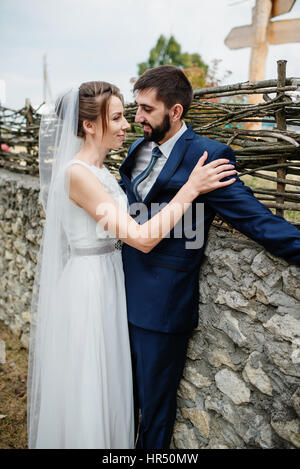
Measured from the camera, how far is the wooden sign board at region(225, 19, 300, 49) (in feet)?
11.7

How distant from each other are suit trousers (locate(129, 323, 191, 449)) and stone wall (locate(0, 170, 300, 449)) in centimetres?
19

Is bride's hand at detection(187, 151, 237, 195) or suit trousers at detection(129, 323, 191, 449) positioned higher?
bride's hand at detection(187, 151, 237, 195)

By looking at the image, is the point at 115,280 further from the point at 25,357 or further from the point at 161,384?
the point at 25,357

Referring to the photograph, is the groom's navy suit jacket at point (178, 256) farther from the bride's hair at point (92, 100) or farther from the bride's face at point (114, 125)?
the bride's hair at point (92, 100)

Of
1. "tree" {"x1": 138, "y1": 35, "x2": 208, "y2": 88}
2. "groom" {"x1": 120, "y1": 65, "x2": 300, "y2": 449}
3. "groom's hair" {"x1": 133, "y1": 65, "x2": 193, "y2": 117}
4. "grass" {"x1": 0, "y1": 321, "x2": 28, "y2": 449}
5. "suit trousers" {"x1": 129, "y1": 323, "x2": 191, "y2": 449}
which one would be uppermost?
"tree" {"x1": 138, "y1": 35, "x2": 208, "y2": 88}

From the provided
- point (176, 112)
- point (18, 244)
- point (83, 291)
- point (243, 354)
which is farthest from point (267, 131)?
point (18, 244)

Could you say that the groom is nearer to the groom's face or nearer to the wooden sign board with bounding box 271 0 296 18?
the groom's face

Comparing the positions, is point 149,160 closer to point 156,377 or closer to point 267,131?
point 267,131

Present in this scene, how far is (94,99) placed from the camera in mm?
1911

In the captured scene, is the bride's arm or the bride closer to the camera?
the bride's arm

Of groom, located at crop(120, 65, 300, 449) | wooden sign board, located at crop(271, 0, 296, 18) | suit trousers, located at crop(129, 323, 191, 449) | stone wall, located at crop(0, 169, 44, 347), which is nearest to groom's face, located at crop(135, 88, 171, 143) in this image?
groom, located at crop(120, 65, 300, 449)

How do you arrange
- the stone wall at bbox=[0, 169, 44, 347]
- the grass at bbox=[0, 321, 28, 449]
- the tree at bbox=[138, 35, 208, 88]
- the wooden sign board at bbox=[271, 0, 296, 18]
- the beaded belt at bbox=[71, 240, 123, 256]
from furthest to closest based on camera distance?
the tree at bbox=[138, 35, 208, 88], the stone wall at bbox=[0, 169, 44, 347], the wooden sign board at bbox=[271, 0, 296, 18], the grass at bbox=[0, 321, 28, 449], the beaded belt at bbox=[71, 240, 123, 256]

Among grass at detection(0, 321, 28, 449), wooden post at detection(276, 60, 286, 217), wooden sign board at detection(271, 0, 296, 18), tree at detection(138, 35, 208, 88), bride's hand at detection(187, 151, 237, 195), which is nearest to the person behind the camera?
bride's hand at detection(187, 151, 237, 195)

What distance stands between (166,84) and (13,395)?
10.5 ft
